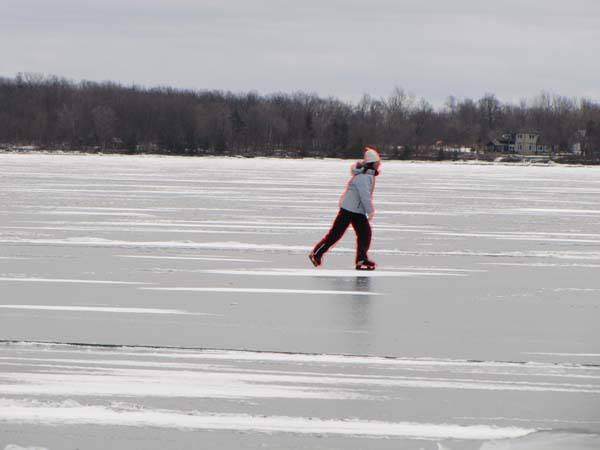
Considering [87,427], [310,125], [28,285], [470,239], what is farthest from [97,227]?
[310,125]

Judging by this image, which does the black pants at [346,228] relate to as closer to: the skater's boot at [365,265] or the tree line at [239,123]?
the skater's boot at [365,265]

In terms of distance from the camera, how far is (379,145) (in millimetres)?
147875

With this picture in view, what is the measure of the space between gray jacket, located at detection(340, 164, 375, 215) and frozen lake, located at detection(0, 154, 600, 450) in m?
0.76

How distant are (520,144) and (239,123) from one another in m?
45.5

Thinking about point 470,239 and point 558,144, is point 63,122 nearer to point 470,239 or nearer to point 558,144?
point 558,144

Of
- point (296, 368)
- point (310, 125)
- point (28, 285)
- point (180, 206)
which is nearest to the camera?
point (296, 368)

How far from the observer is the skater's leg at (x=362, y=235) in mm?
11824

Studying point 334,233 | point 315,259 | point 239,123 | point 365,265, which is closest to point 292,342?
point 365,265

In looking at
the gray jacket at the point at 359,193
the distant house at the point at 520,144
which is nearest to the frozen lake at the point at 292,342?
the gray jacket at the point at 359,193

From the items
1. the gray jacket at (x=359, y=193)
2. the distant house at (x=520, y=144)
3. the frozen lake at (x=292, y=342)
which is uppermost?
the distant house at (x=520, y=144)

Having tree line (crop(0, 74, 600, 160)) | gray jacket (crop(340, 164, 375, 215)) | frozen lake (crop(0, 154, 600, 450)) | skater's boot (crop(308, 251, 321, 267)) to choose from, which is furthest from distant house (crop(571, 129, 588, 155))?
skater's boot (crop(308, 251, 321, 267))

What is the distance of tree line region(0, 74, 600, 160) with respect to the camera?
148750mm

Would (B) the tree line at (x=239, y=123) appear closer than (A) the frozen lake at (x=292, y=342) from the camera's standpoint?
No

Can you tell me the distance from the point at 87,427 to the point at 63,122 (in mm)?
159823
